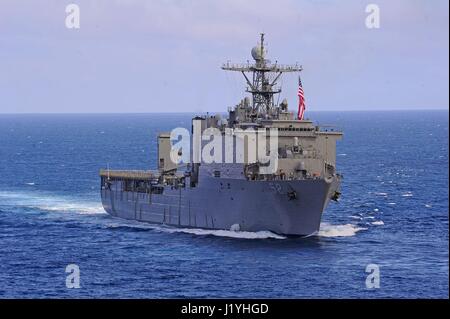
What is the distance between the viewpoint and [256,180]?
204 feet

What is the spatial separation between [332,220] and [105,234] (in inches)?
656

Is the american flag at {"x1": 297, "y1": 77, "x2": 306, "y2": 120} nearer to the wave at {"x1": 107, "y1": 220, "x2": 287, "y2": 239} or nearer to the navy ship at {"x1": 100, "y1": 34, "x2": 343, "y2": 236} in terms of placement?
the navy ship at {"x1": 100, "y1": 34, "x2": 343, "y2": 236}

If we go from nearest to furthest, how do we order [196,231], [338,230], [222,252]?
[222,252]
[338,230]
[196,231]

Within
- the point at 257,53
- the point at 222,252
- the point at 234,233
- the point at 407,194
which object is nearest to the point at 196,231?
the point at 234,233

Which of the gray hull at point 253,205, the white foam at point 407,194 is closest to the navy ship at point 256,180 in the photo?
the gray hull at point 253,205

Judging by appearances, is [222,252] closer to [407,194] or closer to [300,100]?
[300,100]

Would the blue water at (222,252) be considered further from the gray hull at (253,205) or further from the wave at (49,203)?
the gray hull at (253,205)

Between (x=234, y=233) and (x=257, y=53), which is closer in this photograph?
(x=234, y=233)

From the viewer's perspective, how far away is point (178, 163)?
75625mm

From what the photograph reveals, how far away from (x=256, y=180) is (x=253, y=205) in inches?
69.8

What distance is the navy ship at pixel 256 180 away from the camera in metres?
62.0

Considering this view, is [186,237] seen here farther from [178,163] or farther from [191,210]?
[178,163]

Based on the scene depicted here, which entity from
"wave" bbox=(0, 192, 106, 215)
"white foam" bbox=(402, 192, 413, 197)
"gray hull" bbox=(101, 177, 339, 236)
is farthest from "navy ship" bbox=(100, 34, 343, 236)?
"white foam" bbox=(402, 192, 413, 197)

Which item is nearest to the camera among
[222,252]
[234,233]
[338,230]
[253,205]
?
[222,252]
